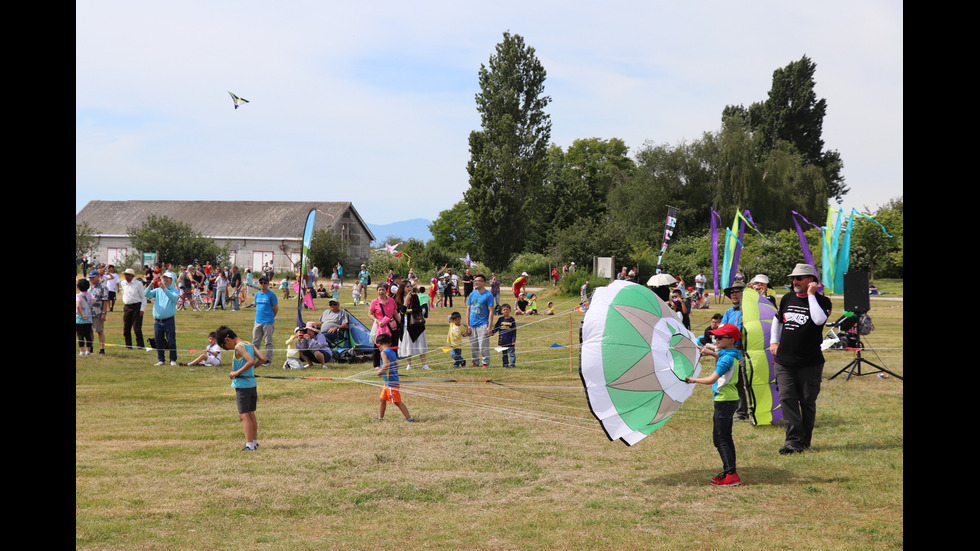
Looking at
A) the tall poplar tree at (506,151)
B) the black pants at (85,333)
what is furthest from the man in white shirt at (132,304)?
the tall poplar tree at (506,151)

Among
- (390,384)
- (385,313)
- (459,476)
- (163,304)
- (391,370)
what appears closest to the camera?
(459,476)

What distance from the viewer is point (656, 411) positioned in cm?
705

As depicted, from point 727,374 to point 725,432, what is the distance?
534 millimetres

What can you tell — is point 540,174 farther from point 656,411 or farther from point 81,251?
point 656,411

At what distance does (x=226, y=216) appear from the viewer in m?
63.2

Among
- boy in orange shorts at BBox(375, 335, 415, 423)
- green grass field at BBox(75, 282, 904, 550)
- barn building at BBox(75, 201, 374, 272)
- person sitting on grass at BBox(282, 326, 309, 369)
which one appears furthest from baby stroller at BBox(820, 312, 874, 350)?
barn building at BBox(75, 201, 374, 272)

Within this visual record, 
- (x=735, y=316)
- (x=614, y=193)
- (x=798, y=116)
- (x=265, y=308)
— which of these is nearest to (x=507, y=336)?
(x=265, y=308)

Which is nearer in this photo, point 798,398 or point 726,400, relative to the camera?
point 726,400

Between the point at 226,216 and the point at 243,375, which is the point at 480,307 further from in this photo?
the point at 226,216

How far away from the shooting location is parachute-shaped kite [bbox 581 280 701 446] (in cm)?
683

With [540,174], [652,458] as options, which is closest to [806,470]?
[652,458]

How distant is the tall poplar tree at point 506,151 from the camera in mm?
48531

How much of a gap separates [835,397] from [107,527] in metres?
9.68

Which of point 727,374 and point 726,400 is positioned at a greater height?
point 727,374
